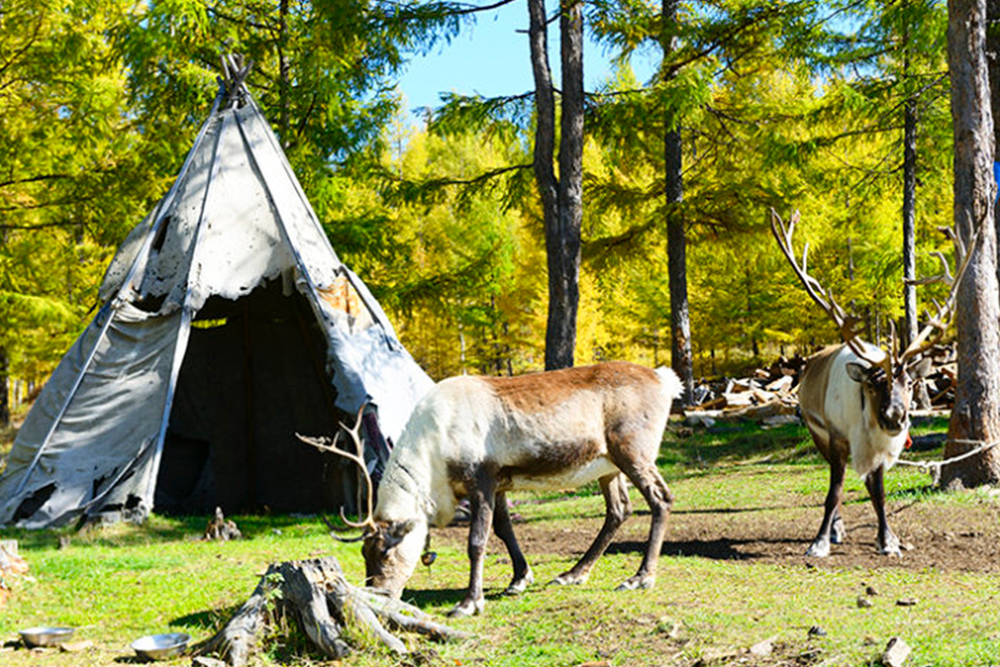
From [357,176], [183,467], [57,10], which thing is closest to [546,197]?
[357,176]

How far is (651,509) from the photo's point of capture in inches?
276

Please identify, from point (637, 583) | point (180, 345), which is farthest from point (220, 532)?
point (637, 583)

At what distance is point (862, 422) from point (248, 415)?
8069 millimetres

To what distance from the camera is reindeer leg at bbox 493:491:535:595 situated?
7.00m

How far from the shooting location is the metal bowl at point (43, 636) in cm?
578

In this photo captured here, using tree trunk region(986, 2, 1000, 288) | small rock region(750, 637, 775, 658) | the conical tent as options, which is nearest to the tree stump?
small rock region(750, 637, 775, 658)

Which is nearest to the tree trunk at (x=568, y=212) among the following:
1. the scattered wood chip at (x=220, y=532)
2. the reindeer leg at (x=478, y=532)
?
the scattered wood chip at (x=220, y=532)

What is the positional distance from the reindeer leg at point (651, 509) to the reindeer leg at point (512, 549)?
2.26ft

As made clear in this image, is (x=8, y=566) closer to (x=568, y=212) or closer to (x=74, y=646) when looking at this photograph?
(x=74, y=646)

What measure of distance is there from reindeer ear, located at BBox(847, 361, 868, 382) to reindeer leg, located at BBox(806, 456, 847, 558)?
0.91m

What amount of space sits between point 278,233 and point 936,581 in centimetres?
767

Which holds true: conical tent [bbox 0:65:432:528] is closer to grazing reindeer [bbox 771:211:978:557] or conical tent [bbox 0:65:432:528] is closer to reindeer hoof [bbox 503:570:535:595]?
reindeer hoof [bbox 503:570:535:595]

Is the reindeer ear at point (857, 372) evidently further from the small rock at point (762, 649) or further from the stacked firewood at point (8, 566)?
the stacked firewood at point (8, 566)

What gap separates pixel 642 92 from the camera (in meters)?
14.2
